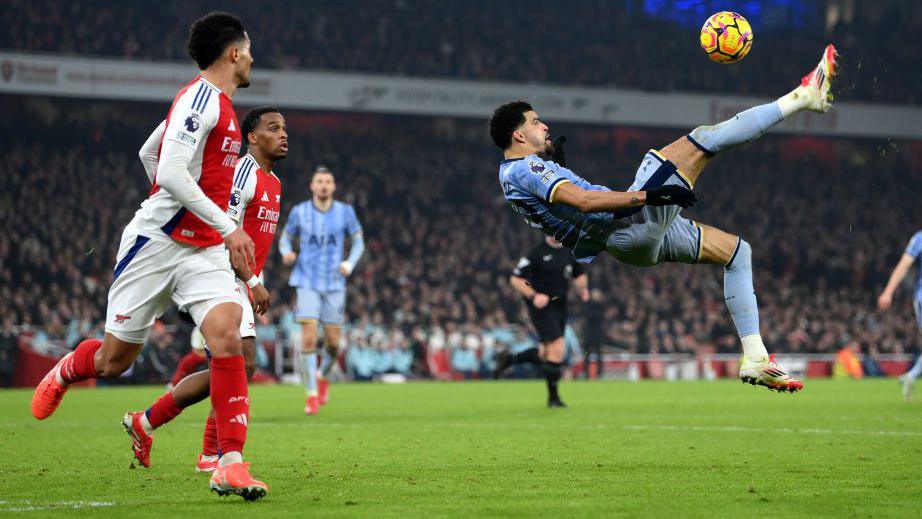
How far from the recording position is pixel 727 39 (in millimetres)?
7641

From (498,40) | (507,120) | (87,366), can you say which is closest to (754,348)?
(507,120)

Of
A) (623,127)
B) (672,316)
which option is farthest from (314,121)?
(672,316)

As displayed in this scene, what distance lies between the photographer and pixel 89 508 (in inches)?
212

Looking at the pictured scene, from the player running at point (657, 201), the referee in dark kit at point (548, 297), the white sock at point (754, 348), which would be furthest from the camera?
the referee in dark kit at point (548, 297)

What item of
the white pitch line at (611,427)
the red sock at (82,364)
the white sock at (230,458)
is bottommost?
the white pitch line at (611,427)

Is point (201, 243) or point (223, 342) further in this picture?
point (201, 243)

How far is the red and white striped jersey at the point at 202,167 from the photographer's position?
5.72 m

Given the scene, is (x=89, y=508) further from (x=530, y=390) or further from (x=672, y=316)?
(x=672, y=316)

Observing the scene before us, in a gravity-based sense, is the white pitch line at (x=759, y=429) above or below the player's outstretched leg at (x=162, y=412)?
below

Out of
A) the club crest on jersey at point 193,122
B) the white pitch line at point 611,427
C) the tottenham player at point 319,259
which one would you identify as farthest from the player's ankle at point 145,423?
the tottenham player at point 319,259

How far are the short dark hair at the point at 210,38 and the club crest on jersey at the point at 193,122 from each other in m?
0.41

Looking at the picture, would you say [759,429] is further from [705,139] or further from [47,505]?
[47,505]

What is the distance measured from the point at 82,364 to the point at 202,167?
141 cm

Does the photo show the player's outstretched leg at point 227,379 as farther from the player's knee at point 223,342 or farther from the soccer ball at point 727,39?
the soccer ball at point 727,39
